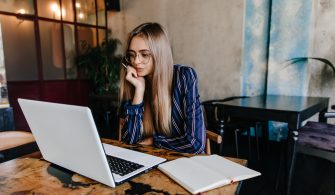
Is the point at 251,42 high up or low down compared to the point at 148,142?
up

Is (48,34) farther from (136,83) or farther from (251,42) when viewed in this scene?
(136,83)

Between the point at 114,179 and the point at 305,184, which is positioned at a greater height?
the point at 114,179

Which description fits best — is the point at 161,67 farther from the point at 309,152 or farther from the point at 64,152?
the point at 309,152

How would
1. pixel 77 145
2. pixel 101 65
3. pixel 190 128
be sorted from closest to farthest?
pixel 77 145
pixel 190 128
pixel 101 65

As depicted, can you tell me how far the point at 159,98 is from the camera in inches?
50.3

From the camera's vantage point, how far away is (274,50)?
3314 mm

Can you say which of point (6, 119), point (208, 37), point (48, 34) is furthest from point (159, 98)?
point (48, 34)

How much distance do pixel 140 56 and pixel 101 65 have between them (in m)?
3.77

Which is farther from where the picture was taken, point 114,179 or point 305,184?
point 305,184

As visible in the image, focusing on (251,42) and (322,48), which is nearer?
(322,48)

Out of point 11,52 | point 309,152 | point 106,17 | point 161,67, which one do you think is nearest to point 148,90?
point 161,67

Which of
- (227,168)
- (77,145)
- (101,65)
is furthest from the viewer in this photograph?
(101,65)

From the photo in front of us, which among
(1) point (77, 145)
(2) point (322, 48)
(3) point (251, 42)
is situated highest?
(3) point (251, 42)

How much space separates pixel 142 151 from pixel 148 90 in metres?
0.47
